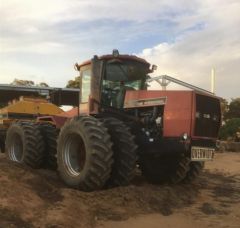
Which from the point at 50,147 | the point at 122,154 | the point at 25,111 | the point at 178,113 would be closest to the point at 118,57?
the point at 178,113

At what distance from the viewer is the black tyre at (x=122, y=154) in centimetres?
928

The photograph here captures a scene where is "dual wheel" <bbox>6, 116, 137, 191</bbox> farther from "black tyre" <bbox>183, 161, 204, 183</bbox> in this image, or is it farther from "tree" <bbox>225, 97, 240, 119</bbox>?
"tree" <bbox>225, 97, 240, 119</bbox>

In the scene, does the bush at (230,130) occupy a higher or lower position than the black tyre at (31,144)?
higher

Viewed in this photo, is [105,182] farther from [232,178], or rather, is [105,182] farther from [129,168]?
[232,178]

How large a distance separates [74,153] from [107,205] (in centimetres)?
214

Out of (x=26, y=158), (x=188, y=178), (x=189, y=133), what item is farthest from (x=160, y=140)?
(x=26, y=158)

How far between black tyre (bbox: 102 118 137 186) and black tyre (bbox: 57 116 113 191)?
20cm

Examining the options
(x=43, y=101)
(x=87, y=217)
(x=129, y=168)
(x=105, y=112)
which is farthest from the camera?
(x=43, y=101)

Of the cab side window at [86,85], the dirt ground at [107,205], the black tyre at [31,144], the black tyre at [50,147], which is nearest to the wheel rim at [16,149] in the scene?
the black tyre at [31,144]

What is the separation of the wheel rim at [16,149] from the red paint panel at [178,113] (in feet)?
15.3

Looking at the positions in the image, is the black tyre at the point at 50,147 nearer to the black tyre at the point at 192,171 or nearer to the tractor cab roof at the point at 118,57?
the tractor cab roof at the point at 118,57

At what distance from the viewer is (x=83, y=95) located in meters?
11.3

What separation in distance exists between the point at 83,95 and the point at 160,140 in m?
2.37

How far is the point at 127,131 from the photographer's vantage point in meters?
9.47
